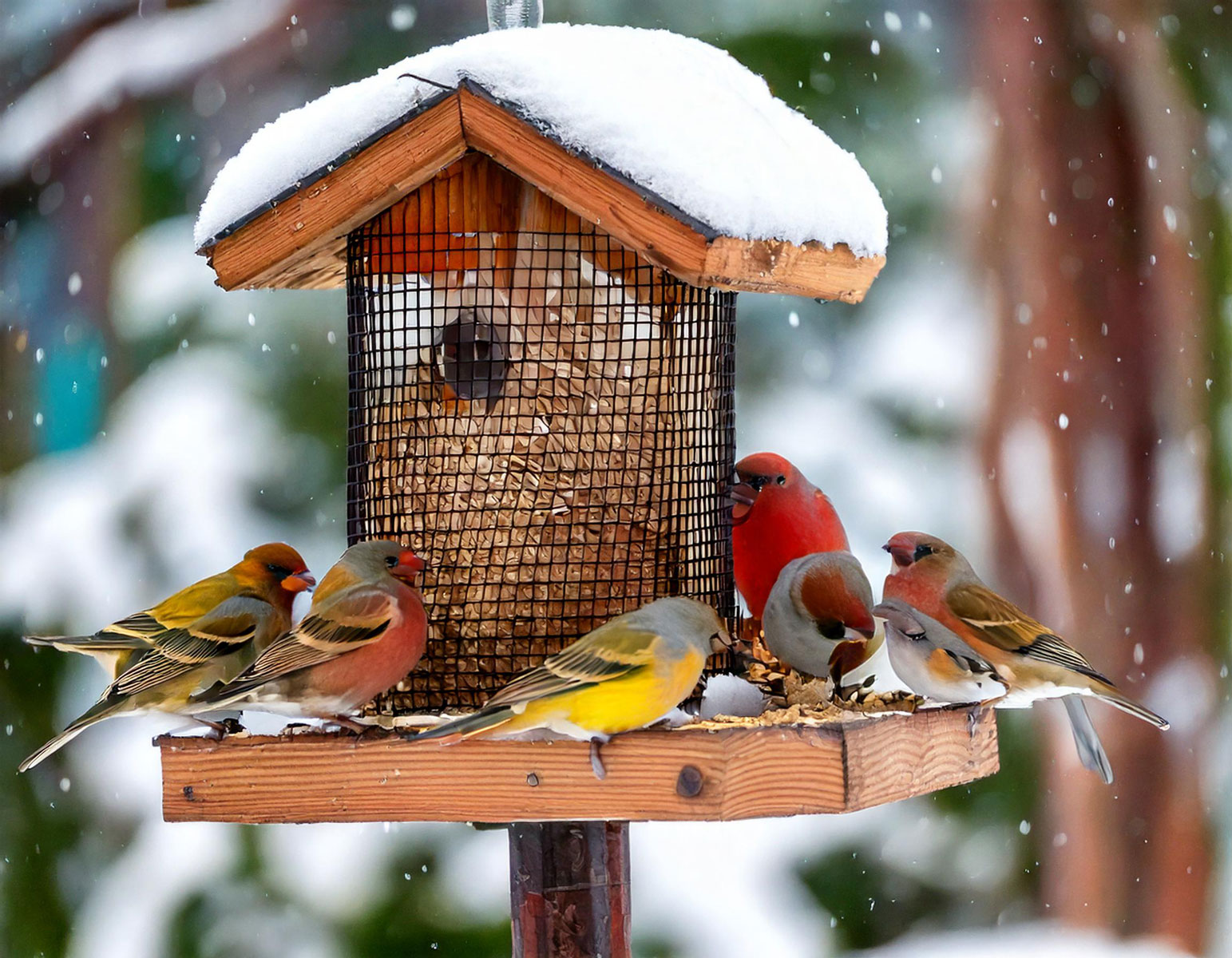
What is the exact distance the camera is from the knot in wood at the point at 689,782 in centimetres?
308

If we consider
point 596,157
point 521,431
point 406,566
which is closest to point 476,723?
point 406,566

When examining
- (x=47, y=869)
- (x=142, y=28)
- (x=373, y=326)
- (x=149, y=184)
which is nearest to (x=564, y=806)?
(x=373, y=326)

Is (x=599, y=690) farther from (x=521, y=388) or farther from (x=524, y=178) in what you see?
(x=524, y=178)

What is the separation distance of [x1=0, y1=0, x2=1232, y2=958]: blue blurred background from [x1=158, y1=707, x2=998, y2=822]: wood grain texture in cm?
297

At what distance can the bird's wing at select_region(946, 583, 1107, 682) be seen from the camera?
13.0 feet

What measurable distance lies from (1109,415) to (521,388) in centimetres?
450

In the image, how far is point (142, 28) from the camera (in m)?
7.28

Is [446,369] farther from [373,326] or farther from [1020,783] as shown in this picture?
[1020,783]

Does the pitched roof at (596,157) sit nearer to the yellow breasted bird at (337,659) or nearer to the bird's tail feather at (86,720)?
the yellow breasted bird at (337,659)

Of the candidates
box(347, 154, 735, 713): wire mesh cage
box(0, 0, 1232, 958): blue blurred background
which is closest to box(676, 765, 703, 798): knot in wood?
box(347, 154, 735, 713): wire mesh cage

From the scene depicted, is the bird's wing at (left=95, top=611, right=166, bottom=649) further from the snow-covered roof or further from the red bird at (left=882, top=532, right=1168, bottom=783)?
the red bird at (left=882, top=532, right=1168, bottom=783)

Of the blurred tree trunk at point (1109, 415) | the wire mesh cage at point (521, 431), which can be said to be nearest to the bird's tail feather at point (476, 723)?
the wire mesh cage at point (521, 431)

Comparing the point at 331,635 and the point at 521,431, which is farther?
the point at 521,431

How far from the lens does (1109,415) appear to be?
24.9 feet
